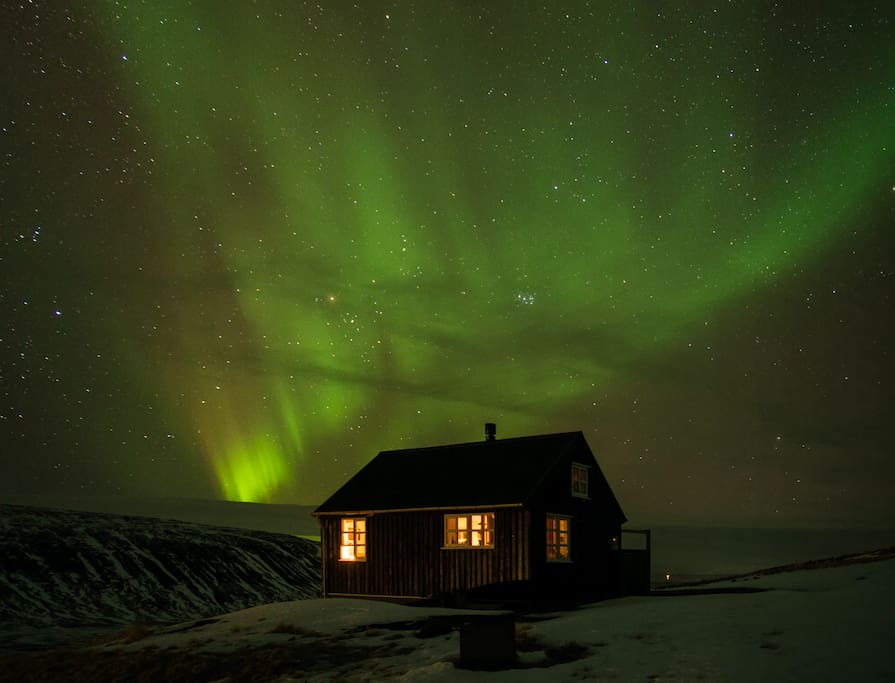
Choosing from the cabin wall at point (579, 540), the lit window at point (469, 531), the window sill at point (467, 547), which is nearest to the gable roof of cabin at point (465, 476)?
the cabin wall at point (579, 540)

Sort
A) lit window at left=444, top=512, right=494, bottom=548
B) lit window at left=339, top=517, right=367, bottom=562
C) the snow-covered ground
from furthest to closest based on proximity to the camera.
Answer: lit window at left=339, top=517, right=367, bottom=562, lit window at left=444, top=512, right=494, bottom=548, the snow-covered ground

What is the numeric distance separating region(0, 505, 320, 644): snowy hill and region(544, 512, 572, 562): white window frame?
23.8 meters

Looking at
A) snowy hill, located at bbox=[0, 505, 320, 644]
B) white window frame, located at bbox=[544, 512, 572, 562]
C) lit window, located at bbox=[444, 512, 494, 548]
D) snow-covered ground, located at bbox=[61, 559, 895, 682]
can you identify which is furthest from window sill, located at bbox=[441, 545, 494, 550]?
snowy hill, located at bbox=[0, 505, 320, 644]

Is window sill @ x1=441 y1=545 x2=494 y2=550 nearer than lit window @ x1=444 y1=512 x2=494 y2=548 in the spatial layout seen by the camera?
Yes

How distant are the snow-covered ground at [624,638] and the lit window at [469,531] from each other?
137 inches

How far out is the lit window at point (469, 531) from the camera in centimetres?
2772

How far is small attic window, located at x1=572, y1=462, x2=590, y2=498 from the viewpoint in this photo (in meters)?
30.0

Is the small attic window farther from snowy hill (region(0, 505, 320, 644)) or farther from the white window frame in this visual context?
snowy hill (region(0, 505, 320, 644))

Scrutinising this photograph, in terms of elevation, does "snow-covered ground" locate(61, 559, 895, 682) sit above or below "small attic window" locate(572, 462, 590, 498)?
below

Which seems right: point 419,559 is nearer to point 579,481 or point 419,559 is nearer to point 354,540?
point 354,540

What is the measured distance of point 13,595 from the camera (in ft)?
141

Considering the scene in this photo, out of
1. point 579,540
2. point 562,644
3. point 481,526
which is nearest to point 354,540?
point 481,526

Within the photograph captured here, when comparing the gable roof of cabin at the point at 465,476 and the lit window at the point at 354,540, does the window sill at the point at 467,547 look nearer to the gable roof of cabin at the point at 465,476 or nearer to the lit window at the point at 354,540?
the gable roof of cabin at the point at 465,476

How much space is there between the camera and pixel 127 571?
5119 centimetres
